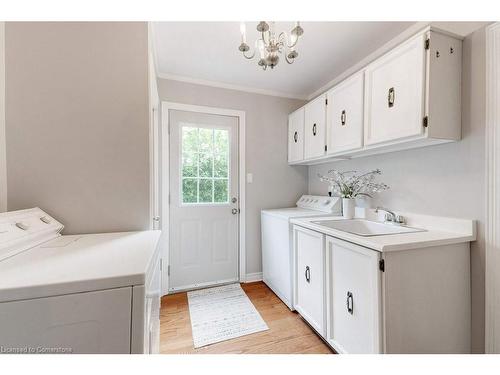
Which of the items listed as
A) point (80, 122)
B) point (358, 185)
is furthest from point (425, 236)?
point (80, 122)

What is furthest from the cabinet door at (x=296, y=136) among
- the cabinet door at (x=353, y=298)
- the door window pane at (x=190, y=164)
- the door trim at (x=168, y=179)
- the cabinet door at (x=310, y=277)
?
the cabinet door at (x=353, y=298)

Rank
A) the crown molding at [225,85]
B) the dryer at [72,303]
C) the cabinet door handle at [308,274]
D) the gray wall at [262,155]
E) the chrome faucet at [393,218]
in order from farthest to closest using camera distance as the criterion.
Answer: the gray wall at [262,155]
the crown molding at [225,85]
the cabinet door handle at [308,274]
the chrome faucet at [393,218]
the dryer at [72,303]

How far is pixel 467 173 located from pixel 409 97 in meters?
0.57

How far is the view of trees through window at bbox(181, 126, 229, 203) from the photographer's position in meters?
2.40

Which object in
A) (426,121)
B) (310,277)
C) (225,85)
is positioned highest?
(225,85)

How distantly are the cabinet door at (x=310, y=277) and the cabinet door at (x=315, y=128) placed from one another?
0.88 meters

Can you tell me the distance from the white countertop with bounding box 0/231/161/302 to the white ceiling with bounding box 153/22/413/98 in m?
1.63

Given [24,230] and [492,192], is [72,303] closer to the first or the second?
[24,230]

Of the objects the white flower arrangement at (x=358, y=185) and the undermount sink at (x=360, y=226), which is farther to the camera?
the white flower arrangement at (x=358, y=185)

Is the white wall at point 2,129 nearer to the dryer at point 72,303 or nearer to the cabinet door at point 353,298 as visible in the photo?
the dryer at point 72,303

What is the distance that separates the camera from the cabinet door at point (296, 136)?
2.46 meters

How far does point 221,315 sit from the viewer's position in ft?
6.25
